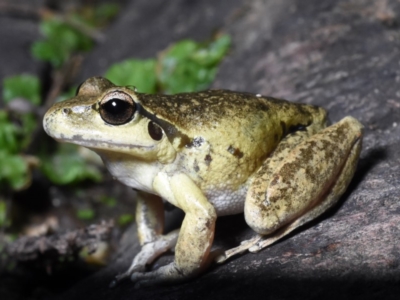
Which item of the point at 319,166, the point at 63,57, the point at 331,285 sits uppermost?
the point at 63,57

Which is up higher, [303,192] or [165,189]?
[165,189]

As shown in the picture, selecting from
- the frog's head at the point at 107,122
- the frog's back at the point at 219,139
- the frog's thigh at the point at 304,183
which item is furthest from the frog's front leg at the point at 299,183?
the frog's head at the point at 107,122

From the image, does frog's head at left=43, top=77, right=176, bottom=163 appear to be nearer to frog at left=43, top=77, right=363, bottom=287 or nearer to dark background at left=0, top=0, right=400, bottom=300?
frog at left=43, top=77, right=363, bottom=287

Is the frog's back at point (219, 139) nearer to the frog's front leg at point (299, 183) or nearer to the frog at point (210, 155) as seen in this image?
the frog at point (210, 155)

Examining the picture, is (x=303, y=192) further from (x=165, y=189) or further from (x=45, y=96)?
(x=45, y=96)

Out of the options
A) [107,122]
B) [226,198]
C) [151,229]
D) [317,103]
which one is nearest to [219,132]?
[226,198]

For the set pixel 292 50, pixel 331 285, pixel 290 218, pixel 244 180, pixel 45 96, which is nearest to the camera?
pixel 331 285

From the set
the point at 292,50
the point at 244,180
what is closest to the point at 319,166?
the point at 244,180

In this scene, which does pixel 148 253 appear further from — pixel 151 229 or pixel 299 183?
pixel 299 183

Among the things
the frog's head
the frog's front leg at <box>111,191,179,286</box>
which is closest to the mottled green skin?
the frog's head
